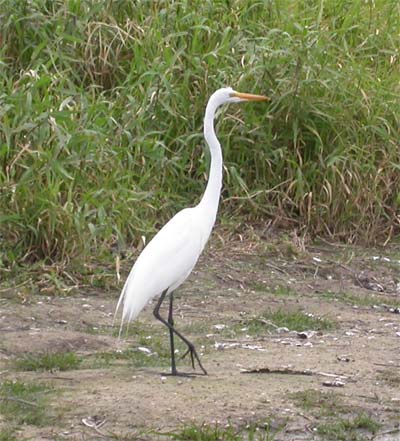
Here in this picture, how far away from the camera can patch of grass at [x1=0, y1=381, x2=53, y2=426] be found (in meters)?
5.20

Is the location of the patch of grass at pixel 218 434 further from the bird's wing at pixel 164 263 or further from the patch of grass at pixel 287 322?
the patch of grass at pixel 287 322

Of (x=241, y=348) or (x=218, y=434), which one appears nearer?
(x=218, y=434)

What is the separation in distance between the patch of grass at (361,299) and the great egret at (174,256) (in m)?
1.71

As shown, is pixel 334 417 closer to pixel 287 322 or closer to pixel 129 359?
pixel 129 359

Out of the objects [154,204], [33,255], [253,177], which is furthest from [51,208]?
[253,177]

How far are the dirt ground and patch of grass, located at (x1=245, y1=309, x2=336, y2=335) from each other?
0.05 meters

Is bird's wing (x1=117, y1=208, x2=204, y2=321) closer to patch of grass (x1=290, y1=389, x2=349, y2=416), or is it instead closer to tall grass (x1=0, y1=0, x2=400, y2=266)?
patch of grass (x1=290, y1=389, x2=349, y2=416)

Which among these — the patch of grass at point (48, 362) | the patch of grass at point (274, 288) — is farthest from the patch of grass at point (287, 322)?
the patch of grass at point (48, 362)

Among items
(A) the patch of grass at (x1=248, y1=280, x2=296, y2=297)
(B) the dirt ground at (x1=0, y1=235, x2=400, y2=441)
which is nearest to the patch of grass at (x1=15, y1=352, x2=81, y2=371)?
(B) the dirt ground at (x1=0, y1=235, x2=400, y2=441)

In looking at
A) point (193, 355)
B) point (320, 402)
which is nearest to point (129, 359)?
point (193, 355)

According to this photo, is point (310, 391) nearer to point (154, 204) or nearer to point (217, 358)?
point (217, 358)

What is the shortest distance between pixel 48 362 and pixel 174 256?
2.48 ft

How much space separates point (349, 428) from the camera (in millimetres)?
5332

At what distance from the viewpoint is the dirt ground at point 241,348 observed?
208 inches
